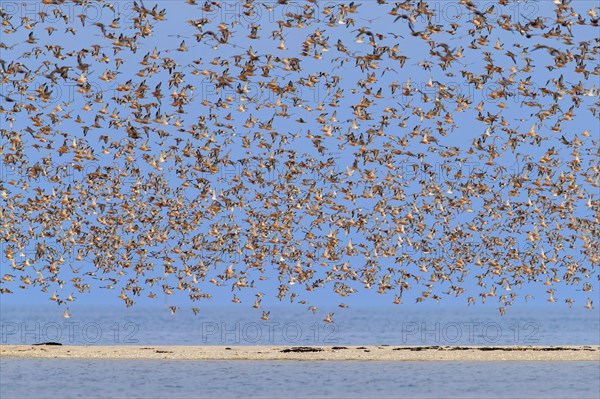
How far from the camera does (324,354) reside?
7619 centimetres

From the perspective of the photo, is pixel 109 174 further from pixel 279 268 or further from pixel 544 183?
pixel 544 183

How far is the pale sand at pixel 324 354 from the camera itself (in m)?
74.5

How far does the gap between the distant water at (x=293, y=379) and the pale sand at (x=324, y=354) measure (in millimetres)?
2849

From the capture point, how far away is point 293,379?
61031 mm

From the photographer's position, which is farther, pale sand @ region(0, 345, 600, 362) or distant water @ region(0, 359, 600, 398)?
pale sand @ region(0, 345, 600, 362)

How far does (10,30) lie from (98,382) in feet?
59.4

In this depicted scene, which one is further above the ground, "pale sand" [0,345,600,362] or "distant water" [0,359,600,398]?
"pale sand" [0,345,600,362]

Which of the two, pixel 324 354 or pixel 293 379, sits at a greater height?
pixel 324 354

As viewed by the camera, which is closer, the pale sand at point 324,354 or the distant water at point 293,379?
the distant water at point 293,379

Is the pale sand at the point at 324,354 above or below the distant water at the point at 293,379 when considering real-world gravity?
above

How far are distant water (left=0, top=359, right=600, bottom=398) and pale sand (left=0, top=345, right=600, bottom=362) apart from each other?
285 centimetres

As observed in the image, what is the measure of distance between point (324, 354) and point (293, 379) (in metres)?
15.3

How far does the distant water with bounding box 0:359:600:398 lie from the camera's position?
179 feet

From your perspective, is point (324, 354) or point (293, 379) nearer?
point (293, 379)
